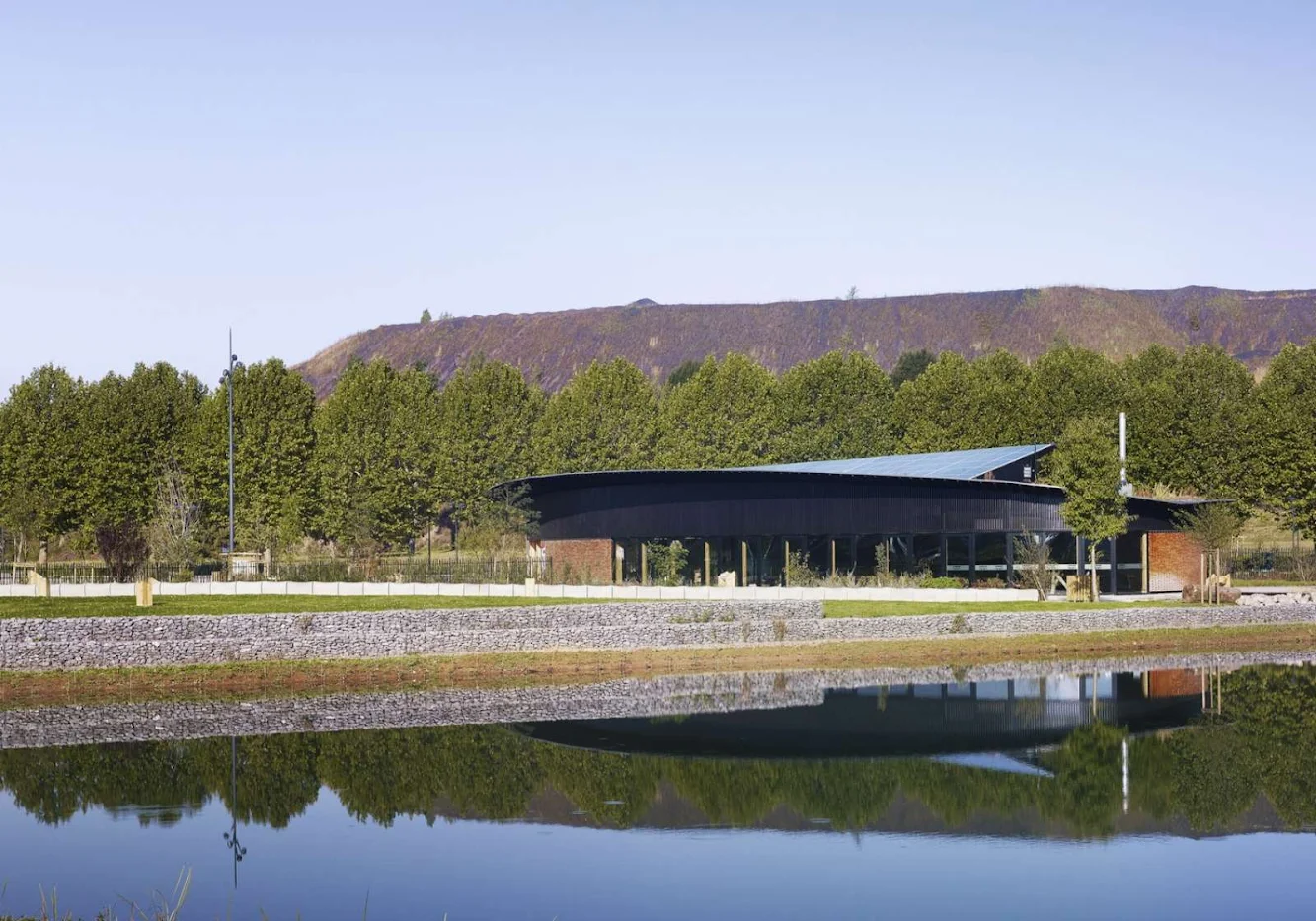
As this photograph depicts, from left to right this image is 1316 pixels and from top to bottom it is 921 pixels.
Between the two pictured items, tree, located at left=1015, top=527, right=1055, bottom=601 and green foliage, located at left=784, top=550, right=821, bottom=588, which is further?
green foliage, located at left=784, top=550, right=821, bottom=588

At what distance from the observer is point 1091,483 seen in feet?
177

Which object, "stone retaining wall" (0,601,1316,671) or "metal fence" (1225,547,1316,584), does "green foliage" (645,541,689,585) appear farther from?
"metal fence" (1225,547,1316,584)

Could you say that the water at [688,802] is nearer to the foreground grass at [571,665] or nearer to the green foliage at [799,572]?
the foreground grass at [571,665]

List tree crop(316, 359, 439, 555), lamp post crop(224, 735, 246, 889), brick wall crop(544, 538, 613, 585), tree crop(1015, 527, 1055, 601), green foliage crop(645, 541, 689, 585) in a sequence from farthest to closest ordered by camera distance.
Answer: tree crop(316, 359, 439, 555), brick wall crop(544, 538, 613, 585), green foliage crop(645, 541, 689, 585), tree crop(1015, 527, 1055, 601), lamp post crop(224, 735, 246, 889)

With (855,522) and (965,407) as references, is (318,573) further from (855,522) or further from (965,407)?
(965,407)

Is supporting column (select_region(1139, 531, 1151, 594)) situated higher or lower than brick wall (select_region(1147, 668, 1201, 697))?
higher

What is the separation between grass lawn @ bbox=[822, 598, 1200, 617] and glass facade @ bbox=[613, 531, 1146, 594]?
14.0 feet

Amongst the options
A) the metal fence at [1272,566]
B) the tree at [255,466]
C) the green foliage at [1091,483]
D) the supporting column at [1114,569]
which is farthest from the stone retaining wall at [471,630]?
the tree at [255,466]

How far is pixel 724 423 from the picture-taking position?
287 ft

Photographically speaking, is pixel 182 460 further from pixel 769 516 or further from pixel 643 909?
pixel 643 909

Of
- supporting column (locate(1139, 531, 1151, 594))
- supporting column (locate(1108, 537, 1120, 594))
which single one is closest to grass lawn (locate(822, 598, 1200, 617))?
supporting column (locate(1108, 537, 1120, 594))

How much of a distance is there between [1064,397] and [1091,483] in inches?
1147

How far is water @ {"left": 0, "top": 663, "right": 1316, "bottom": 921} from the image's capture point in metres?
20.6

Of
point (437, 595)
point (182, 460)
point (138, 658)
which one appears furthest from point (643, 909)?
point (182, 460)
